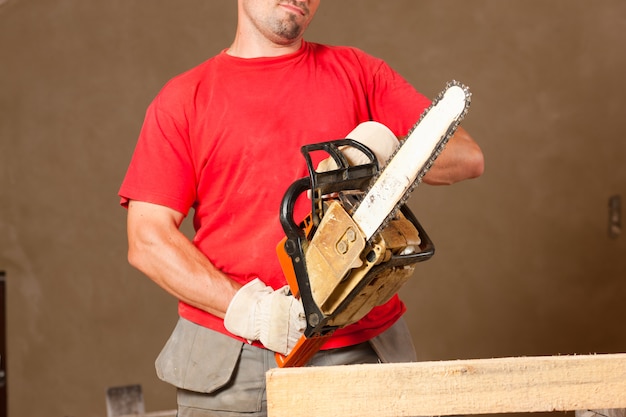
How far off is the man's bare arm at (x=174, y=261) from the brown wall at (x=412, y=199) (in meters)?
2.85

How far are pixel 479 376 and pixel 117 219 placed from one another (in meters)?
3.70

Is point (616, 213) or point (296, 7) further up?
point (296, 7)

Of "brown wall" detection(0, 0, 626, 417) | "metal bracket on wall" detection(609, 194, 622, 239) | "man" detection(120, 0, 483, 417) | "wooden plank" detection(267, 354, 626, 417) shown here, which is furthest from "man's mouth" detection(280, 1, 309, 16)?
"metal bracket on wall" detection(609, 194, 622, 239)

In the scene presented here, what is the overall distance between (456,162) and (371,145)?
375 mm

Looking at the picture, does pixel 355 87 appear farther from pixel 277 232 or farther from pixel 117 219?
pixel 117 219

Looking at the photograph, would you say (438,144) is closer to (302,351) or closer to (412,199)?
(302,351)

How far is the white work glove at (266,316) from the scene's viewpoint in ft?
5.33

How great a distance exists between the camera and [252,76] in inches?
73.9

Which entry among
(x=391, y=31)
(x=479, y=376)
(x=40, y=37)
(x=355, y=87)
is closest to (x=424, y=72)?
(x=391, y=31)

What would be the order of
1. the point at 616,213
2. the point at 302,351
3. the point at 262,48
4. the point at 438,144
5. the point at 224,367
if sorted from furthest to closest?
the point at 616,213 → the point at 262,48 → the point at 224,367 → the point at 302,351 → the point at 438,144

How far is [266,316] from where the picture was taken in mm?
1660

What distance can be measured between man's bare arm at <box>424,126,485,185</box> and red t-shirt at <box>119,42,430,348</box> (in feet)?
0.35

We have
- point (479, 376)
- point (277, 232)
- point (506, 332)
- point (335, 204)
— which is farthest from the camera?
point (506, 332)

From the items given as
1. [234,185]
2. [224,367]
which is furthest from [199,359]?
[234,185]
